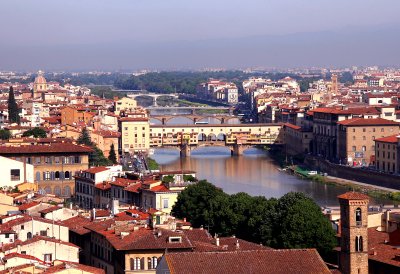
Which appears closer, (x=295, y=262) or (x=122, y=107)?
(x=295, y=262)

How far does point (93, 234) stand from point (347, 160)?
918 inches

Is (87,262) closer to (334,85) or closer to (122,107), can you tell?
(122,107)

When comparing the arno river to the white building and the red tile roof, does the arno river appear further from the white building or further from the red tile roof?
the red tile roof

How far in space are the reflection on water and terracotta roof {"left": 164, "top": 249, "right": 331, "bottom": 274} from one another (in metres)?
13.9

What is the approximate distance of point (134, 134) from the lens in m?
42.8

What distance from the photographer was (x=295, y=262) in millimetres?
11211

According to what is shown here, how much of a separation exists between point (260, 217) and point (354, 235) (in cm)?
328

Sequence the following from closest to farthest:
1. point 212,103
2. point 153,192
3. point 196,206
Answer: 1. point 196,206
2. point 153,192
3. point 212,103

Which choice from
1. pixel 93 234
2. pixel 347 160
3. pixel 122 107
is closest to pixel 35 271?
pixel 93 234

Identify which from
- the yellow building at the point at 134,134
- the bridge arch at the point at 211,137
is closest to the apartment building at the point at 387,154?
the yellow building at the point at 134,134

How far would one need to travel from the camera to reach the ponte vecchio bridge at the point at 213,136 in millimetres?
44125

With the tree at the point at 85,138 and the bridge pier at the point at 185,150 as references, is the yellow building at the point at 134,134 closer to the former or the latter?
the bridge pier at the point at 185,150

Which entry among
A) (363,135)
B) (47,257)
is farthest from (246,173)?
(47,257)

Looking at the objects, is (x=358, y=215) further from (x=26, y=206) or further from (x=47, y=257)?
(x=26, y=206)
